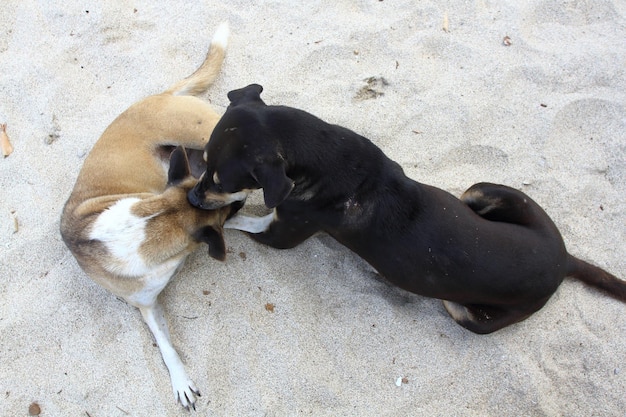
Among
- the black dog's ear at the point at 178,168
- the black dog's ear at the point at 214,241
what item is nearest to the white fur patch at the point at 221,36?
the black dog's ear at the point at 178,168

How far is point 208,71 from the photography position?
14.8 ft

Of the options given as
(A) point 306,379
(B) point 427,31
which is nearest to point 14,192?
(A) point 306,379

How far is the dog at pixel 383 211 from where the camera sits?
3.02 m

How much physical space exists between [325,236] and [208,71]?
1.91 m

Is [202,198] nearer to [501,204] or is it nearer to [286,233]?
[286,233]

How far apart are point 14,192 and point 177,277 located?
167cm

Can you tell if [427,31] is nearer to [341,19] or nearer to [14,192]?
[341,19]

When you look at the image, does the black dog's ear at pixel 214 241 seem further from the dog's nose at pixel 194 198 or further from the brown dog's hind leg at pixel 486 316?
the brown dog's hind leg at pixel 486 316

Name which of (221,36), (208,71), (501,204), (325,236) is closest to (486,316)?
(501,204)

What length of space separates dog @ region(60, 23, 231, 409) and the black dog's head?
11.1 inches

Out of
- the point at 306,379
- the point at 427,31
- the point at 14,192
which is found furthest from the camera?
the point at 427,31

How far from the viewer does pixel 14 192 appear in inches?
165

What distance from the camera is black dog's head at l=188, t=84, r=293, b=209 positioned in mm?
2904

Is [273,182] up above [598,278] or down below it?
above
